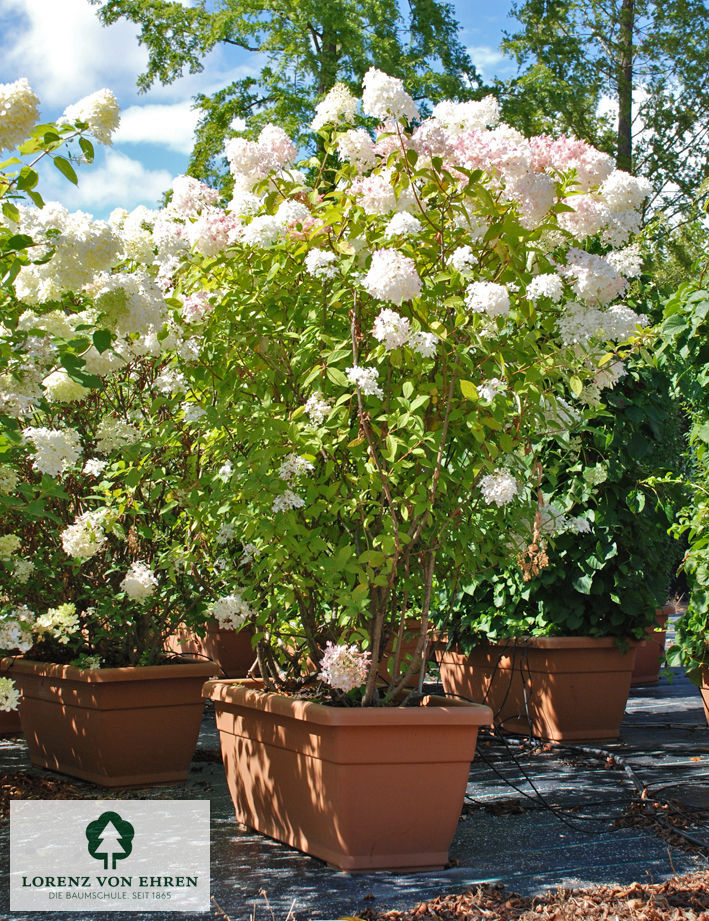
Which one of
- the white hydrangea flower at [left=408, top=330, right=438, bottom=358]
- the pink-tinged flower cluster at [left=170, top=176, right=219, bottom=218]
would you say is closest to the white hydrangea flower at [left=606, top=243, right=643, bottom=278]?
the white hydrangea flower at [left=408, top=330, right=438, bottom=358]

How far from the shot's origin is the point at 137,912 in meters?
2.55

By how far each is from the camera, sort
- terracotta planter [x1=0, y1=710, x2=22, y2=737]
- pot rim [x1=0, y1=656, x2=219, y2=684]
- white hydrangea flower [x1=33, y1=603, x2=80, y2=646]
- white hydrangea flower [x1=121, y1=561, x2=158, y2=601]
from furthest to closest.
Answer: terracotta planter [x1=0, y1=710, x2=22, y2=737]
pot rim [x1=0, y1=656, x2=219, y2=684]
white hydrangea flower [x1=121, y1=561, x2=158, y2=601]
white hydrangea flower [x1=33, y1=603, x2=80, y2=646]

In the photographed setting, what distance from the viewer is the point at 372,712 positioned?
9.04 feet

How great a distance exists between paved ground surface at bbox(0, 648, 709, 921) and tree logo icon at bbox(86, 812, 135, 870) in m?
0.27

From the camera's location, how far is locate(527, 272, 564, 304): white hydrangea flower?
2541mm

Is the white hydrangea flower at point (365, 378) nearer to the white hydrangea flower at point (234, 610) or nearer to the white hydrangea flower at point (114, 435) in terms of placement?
the white hydrangea flower at point (234, 610)

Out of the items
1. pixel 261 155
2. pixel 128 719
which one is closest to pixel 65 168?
pixel 261 155

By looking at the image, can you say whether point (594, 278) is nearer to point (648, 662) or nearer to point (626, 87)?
point (648, 662)

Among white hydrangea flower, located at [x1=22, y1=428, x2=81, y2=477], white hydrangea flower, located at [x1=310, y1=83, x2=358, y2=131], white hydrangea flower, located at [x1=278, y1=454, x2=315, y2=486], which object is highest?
white hydrangea flower, located at [x1=310, y1=83, x2=358, y2=131]

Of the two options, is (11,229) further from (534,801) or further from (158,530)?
(534,801)

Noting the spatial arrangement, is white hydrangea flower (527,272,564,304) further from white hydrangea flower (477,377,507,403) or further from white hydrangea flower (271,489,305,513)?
white hydrangea flower (271,489,305,513)

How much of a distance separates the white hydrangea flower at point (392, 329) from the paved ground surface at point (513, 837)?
1480 millimetres

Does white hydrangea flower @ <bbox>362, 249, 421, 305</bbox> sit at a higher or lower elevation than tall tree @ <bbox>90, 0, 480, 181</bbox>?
lower

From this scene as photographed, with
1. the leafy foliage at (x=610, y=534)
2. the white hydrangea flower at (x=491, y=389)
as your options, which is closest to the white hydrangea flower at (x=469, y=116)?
the white hydrangea flower at (x=491, y=389)
